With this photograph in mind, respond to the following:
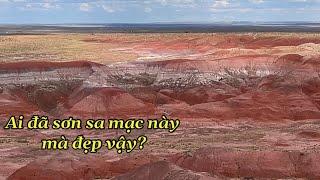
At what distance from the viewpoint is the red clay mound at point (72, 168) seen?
2831 cm

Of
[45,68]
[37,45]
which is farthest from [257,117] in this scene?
[37,45]

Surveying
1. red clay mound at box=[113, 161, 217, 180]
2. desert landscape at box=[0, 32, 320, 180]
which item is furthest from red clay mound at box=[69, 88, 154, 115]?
red clay mound at box=[113, 161, 217, 180]

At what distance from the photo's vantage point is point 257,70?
58844 mm

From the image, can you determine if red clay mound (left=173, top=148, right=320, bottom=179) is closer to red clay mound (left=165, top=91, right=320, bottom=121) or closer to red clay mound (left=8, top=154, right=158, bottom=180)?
red clay mound (left=8, top=154, right=158, bottom=180)

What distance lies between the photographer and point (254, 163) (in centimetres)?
2805

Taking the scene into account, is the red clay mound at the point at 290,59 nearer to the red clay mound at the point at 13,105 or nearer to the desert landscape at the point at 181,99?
the desert landscape at the point at 181,99

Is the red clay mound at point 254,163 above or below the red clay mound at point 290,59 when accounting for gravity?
below

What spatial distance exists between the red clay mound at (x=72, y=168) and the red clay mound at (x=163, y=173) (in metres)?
4.80

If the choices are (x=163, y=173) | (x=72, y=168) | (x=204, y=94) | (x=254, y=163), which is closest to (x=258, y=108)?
(x=204, y=94)

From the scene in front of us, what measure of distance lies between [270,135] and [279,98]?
1151cm

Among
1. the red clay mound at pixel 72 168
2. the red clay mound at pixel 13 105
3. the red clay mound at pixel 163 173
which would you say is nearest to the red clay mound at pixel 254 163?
the red clay mound at pixel 72 168

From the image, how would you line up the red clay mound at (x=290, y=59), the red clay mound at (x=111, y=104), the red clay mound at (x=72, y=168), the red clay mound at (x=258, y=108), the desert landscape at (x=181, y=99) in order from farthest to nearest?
1. the red clay mound at (x=290, y=59)
2. the red clay mound at (x=258, y=108)
3. the red clay mound at (x=111, y=104)
4. the desert landscape at (x=181, y=99)
5. the red clay mound at (x=72, y=168)

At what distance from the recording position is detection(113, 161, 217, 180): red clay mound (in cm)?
2155

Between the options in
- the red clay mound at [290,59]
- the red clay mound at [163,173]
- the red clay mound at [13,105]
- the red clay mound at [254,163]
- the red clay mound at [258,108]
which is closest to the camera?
the red clay mound at [163,173]
